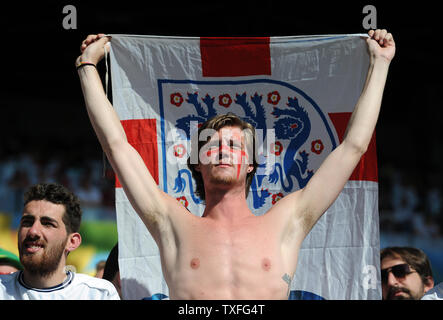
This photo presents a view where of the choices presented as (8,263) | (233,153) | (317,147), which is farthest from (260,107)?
(8,263)

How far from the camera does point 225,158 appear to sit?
110 inches

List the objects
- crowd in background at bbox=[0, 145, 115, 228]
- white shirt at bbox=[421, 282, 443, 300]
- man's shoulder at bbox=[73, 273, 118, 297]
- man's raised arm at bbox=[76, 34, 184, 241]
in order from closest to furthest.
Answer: man's raised arm at bbox=[76, 34, 184, 241] < man's shoulder at bbox=[73, 273, 118, 297] < white shirt at bbox=[421, 282, 443, 300] < crowd in background at bbox=[0, 145, 115, 228]

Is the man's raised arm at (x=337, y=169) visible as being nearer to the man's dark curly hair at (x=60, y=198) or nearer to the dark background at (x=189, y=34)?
the man's dark curly hair at (x=60, y=198)

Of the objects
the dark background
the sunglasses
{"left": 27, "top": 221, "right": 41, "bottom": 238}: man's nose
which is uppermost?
the dark background

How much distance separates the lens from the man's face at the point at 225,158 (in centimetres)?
279

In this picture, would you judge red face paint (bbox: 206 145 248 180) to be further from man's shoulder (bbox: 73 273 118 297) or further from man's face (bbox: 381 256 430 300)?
man's face (bbox: 381 256 430 300)

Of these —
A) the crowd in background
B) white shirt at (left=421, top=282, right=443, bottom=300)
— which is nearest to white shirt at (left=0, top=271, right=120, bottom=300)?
white shirt at (left=421, top=282, right=443, bottom=300)

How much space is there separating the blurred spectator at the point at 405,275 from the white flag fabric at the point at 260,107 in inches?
21.4

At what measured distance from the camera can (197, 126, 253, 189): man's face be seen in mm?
2785

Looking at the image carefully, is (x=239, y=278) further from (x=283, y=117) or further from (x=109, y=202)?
(x=109, y=202)

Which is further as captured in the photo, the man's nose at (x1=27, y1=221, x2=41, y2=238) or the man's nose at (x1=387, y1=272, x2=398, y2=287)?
the man's nose at (x1=387, y1=272, x2=398, y2=287)

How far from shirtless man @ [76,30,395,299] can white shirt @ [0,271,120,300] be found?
45cm

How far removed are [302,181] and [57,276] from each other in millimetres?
1416

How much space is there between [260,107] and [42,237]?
55.2 inches
